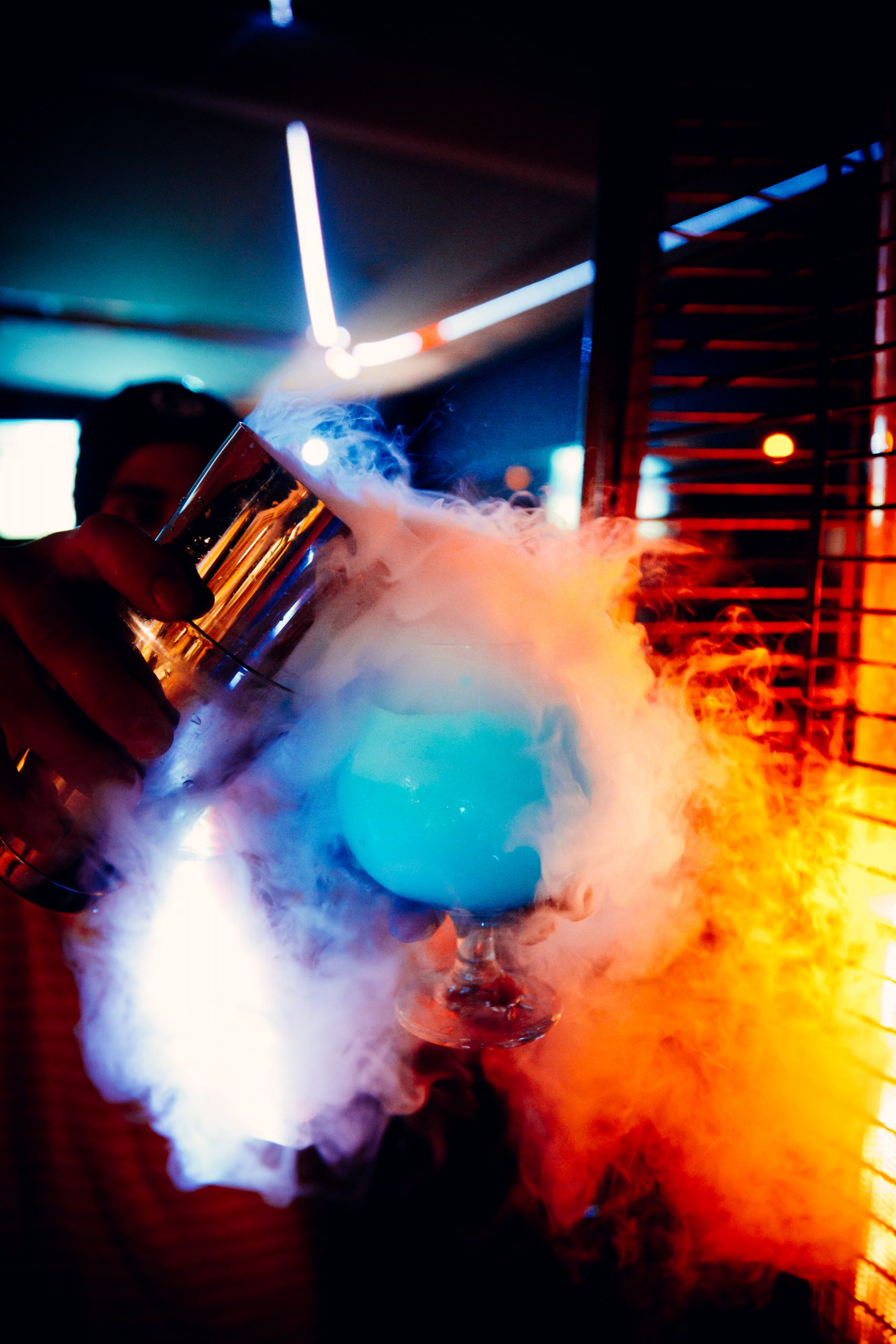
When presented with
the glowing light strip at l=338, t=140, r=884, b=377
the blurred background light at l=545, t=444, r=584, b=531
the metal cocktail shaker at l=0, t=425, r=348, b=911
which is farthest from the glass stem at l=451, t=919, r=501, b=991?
the glowing light strip at l=338, t=140, r=884, b=377

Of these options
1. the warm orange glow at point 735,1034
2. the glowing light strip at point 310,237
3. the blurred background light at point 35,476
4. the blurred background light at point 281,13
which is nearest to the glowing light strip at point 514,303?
the glowing light strip at point 310,237

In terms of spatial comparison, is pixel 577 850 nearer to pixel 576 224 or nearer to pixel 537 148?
pixel 537 148

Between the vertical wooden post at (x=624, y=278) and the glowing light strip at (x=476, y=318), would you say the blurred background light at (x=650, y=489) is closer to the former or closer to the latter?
the vertical wooden post at (x=624, y=278)

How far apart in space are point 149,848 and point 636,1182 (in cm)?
118

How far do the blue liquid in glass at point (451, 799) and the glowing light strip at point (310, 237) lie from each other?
11.1ft

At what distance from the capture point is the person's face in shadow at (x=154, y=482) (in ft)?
5.50

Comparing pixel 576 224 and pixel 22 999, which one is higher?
pixel 576 224

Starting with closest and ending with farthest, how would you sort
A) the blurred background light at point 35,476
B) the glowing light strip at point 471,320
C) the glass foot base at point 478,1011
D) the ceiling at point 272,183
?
the glass foot base at point 478,1011 → the ceiling at point 272,183 → the glowing light strip at point 471,320 → the blurred background light at point 35,476

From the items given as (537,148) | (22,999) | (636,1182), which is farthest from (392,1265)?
(537,148)

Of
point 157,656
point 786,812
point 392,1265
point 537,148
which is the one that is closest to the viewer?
point 157,656

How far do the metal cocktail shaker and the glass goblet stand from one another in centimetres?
12

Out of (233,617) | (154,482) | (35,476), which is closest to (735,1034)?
(233,617)

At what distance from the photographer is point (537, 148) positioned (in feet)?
10.6

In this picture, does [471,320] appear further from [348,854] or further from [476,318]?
[348,854]
